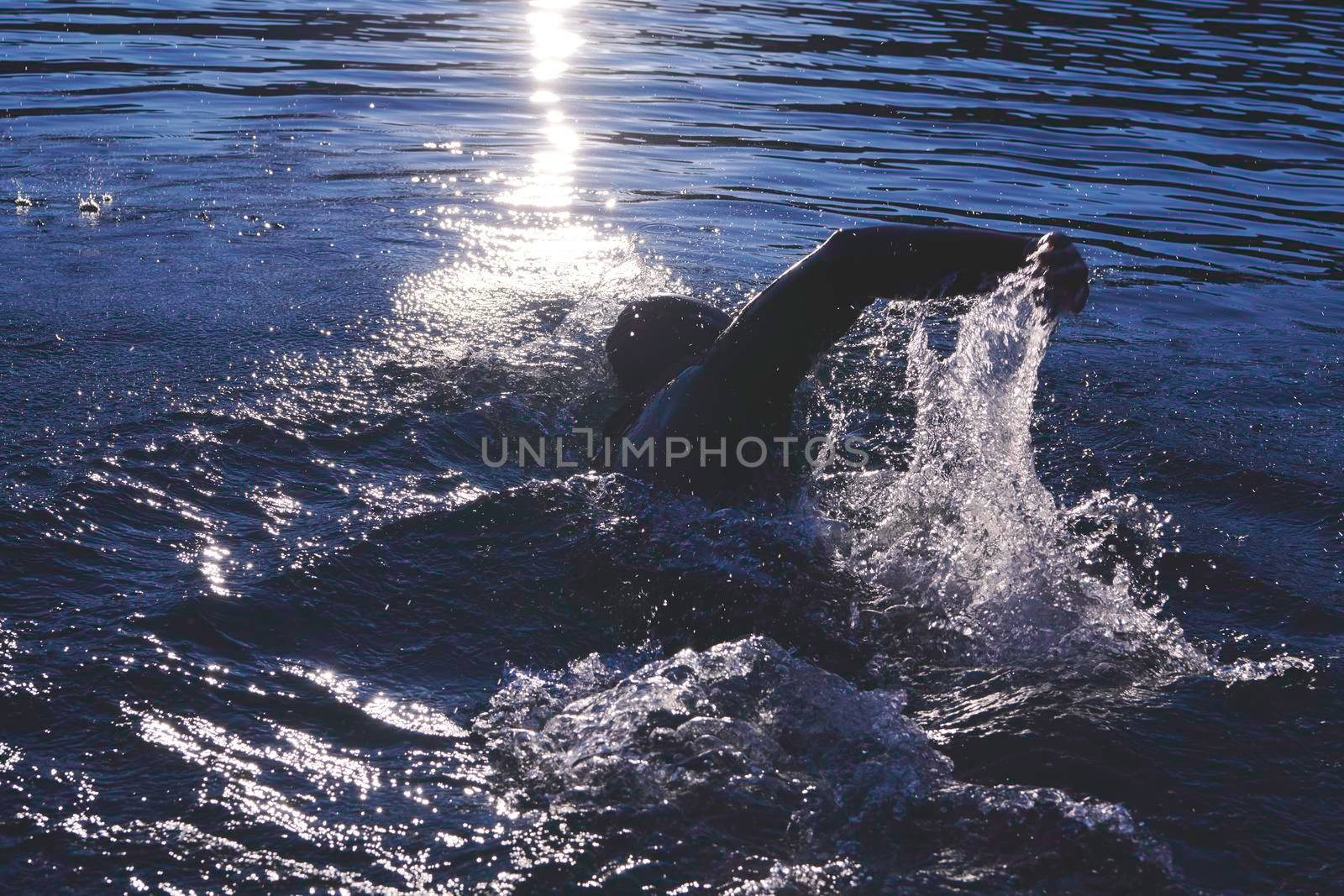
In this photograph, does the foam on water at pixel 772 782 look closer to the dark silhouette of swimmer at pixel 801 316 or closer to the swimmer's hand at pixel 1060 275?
the dark silhouette of swimmer at pixel 801 316

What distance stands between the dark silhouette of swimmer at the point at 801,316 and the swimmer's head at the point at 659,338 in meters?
0.51

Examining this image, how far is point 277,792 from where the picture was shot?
121 inches

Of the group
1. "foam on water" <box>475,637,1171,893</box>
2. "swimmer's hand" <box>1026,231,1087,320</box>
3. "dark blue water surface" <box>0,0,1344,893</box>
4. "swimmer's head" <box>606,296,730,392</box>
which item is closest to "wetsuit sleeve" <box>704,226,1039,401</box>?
"swimmer's hand" <box>1026,231,1087,320</box>

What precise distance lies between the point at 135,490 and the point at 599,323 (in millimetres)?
3455

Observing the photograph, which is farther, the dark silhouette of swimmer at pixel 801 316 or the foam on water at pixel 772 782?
the dark silhouette of swimmer at pixel 801 316

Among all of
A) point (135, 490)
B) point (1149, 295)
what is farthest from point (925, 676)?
point (1149, 295)

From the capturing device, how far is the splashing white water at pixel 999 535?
12.8 ft

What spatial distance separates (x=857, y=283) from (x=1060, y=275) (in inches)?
28.4

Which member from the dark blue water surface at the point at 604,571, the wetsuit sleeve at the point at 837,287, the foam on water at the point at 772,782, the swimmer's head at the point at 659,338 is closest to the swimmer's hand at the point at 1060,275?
the wetsuit sleeve at the point at 837,287

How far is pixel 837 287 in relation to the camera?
423 cm

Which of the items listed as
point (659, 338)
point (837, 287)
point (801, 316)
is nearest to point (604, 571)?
point (801, 316)

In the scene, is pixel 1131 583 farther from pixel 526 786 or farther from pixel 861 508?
pixel 526 786

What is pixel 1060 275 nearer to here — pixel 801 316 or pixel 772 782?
pixel 801 316

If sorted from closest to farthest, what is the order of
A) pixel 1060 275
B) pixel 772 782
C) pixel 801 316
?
pixel 772 782 < pixel 1060 275 < pixel 801 316
